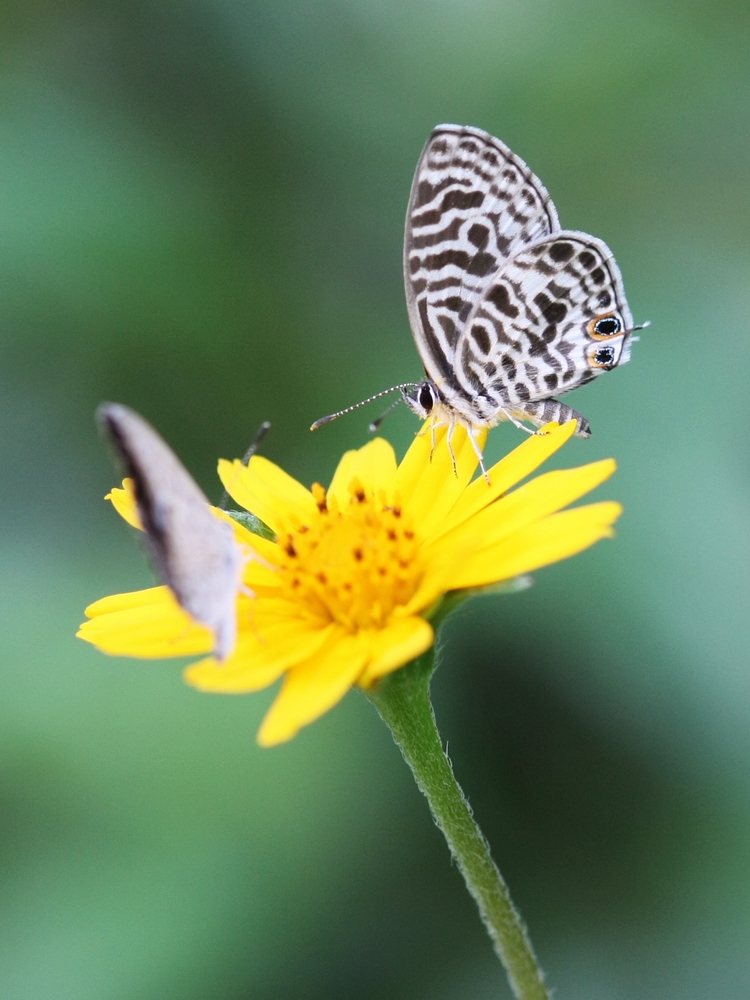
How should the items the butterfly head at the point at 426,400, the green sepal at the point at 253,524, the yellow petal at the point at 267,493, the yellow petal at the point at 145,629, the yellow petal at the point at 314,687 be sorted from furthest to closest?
the butterfly head at the point at 426,400 < the yellow petal at the point at 267,493 < the green sepal at the point at 253,524 < the yellow petal at the point at 145,629 < the yellow petal at the point at 314,687

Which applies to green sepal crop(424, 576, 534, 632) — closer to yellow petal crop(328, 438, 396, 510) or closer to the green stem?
the green stem

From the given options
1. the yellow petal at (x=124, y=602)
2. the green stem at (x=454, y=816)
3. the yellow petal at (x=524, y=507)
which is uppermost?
the yellow petal at (x=124, y=602)

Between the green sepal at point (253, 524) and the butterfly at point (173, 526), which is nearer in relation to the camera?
the butterfly at point (173, 526)

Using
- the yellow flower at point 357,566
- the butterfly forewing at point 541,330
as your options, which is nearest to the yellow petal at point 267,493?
the yellow flower at point 357,566

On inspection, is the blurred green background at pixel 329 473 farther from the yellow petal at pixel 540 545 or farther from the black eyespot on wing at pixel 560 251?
the yellow petal at pixel 540 545

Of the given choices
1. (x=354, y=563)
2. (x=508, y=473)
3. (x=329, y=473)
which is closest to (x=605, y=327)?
(x=508, y=473)
